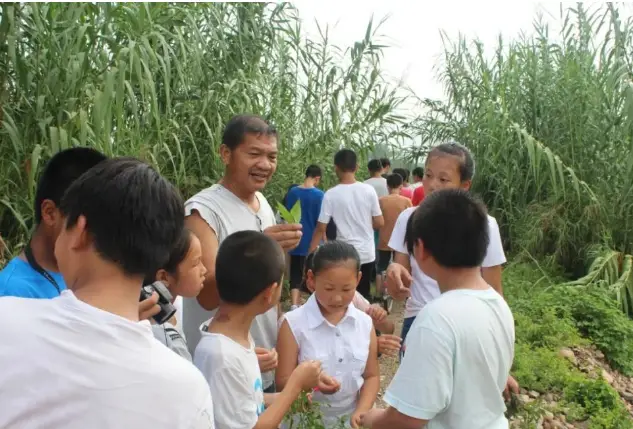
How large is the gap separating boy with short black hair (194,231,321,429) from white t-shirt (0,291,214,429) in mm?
707

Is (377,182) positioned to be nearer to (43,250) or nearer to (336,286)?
(336,286)

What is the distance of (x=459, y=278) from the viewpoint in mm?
1748

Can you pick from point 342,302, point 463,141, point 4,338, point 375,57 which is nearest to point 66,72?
point 342,302

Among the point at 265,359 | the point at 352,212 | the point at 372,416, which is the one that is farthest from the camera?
the point at 352,212

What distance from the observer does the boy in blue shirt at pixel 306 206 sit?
18.9 feet

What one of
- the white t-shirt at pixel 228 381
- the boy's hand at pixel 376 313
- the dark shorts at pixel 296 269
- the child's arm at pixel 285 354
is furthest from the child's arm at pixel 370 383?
the dark shorts at pixel 296 269

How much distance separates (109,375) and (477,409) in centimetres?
107

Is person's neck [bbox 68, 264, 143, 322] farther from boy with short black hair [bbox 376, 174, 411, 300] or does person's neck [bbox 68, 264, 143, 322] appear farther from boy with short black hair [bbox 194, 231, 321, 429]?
boy with short black hair [bbox 376, 174, 411, 300]

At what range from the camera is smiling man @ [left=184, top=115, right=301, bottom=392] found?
2.21 m

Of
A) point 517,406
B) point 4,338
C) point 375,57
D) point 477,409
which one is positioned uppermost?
point 375,57

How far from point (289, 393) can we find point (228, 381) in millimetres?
224

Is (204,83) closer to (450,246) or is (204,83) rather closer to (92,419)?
(450,246)

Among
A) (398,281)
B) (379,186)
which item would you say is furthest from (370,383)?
(379,186)

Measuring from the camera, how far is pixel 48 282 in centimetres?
157
